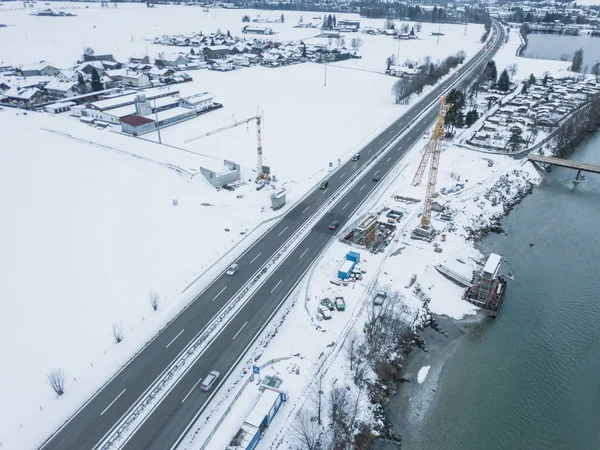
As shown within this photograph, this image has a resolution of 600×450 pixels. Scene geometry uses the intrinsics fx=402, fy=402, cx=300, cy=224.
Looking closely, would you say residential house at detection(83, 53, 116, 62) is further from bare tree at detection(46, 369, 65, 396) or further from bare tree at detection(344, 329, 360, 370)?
bare tree at detection(344, 329, 360, 370)

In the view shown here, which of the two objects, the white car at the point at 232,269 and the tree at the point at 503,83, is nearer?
the white car at the point at 232,269

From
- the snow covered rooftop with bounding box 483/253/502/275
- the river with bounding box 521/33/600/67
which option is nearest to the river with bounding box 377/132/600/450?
the snow covered rooftop with bounding box 483/253/502/275

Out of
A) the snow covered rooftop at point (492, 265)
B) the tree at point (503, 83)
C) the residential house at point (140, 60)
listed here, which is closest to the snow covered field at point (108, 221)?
the snow covered rooftop at point (492, 265)

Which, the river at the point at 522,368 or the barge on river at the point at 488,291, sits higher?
the barge on river at the point at 488,291

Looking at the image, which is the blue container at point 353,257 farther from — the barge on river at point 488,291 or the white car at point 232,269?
the white car at point 232,269

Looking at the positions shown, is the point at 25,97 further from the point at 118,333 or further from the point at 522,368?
the point at 522,368

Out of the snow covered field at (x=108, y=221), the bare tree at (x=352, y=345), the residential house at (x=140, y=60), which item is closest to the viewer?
the snow covered field at (x=108, y=221)

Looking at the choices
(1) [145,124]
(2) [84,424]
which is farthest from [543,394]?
(1) [145,124]
